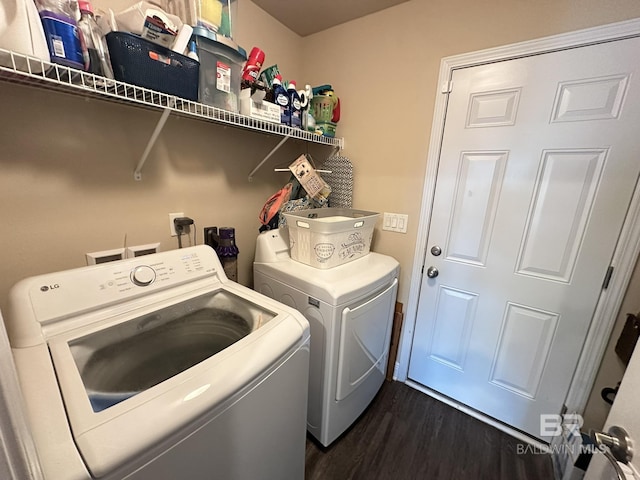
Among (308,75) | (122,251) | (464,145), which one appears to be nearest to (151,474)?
(122,251)

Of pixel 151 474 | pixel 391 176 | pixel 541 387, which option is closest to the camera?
pixel 151 474

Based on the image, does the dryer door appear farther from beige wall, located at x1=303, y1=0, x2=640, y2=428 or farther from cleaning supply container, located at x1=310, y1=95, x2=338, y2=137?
cleaning supply container, located at x1=310, y1=95, x2=338, y2=137

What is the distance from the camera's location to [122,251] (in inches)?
48.3

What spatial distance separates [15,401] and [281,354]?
578 millimetres

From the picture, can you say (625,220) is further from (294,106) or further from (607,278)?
(294,106)

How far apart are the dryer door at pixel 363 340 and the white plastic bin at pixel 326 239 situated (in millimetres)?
288

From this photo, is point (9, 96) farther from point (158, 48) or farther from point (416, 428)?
point (416, 428)

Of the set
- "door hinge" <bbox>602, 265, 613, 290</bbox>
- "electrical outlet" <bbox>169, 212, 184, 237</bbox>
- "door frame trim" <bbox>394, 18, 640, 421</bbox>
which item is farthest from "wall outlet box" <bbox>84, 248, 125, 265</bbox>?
"door hinge" <bbox>602, 265, 613, 290</bbox>

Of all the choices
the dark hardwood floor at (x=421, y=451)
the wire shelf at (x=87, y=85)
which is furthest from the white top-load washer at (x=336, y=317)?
the wire shelf at (x=87, y=85)

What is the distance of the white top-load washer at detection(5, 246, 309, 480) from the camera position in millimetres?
526

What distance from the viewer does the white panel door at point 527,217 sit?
1219 millimetres

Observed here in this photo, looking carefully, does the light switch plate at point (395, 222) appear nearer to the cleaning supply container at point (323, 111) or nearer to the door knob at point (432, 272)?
the door knob at point (432, 272)

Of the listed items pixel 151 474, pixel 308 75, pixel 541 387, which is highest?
pixel 308 75

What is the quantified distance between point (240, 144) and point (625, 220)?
80.4 inches
